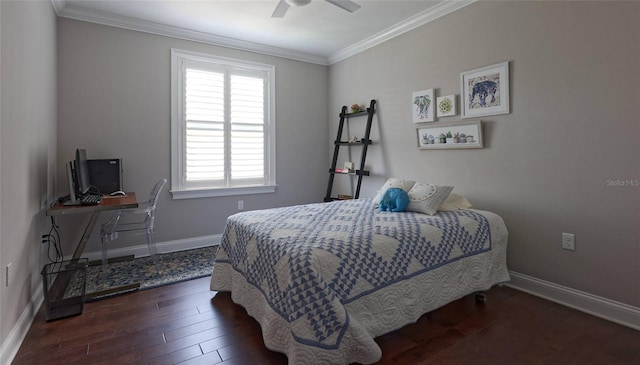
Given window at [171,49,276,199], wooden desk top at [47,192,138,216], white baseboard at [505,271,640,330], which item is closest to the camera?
white baseboard at [505,271,640,330]

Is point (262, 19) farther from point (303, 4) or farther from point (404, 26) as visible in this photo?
point (404, 26)

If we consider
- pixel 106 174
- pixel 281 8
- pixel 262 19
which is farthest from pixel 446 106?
pixel 106 174

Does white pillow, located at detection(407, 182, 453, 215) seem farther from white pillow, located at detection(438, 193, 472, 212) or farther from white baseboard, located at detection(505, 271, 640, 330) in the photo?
white baseboard, located at detection(505, 271, 640, 330)

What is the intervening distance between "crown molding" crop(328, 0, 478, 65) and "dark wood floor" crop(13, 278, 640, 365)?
272 centimetres

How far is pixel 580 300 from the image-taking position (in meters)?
2.34

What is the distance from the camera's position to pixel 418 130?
3473mm

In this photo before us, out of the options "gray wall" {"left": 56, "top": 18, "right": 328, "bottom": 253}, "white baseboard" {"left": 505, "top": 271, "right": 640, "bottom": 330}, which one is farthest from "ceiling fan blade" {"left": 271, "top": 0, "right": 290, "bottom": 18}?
"white baseboard" {"left": 505, "top": 271, "right": 640, "bottom": 330}

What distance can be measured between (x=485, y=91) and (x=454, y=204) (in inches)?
42.1

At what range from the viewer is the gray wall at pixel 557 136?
6.96 feet

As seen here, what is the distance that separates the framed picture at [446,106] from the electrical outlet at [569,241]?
141 centimetres

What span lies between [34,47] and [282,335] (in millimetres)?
2705

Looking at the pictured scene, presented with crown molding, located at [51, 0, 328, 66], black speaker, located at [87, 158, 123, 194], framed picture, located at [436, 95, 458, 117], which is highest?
crown molding, located at [51, 0, 328, 66]

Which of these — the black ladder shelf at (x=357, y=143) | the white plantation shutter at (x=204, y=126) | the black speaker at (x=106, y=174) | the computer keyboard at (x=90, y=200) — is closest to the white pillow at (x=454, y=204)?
the black ladder shelf at (x=357, y=143)

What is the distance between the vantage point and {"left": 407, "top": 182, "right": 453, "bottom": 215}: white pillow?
8.46 feet
